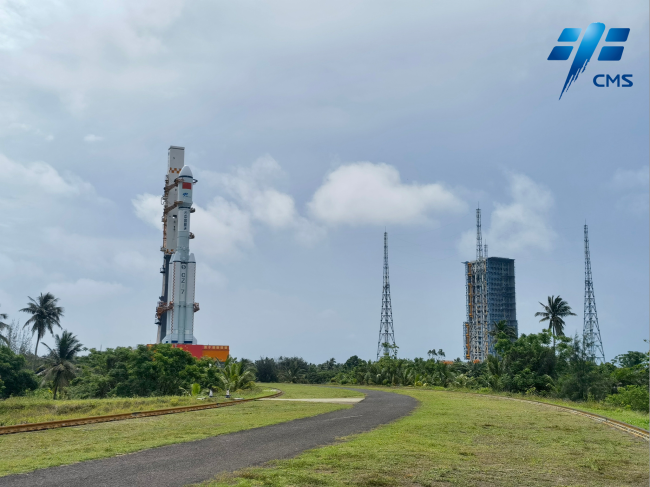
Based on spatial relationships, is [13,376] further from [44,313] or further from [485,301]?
[485,301]

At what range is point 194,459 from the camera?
12625 mm

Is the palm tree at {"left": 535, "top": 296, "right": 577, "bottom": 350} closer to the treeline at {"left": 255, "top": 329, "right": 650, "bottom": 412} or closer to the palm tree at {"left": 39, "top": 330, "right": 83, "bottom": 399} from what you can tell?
the treeline at {"left": 255, "top": 329, "right": 650, "bottom": 412}

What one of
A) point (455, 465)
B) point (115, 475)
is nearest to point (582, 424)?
point (455, 465)

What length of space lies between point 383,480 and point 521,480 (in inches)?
110

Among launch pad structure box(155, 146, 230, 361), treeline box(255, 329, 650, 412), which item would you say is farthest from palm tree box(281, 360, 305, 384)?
treeline box(255, 329, 650, 412)

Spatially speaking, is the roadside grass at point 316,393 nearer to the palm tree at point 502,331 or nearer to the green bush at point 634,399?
the green bush at point 634,399

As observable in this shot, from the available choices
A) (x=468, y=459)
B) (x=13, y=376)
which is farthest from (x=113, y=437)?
(x=13, y=376)

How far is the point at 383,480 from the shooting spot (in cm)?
1027

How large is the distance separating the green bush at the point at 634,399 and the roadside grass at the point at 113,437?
18.1 metres

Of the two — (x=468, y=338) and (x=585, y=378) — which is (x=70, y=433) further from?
(x=468, y=338)

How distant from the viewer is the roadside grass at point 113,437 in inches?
492

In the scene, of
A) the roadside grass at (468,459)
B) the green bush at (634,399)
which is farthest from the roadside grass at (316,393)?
the roadside grass at (468,459)

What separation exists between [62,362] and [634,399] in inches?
1855

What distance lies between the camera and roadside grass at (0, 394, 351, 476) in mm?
12492
